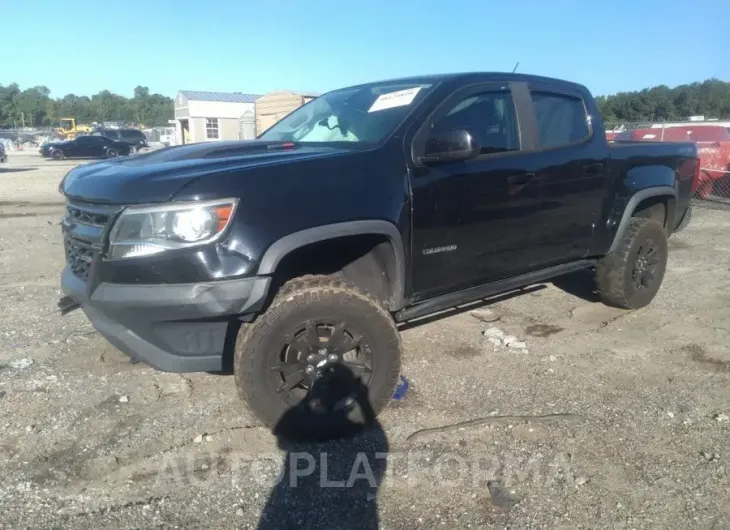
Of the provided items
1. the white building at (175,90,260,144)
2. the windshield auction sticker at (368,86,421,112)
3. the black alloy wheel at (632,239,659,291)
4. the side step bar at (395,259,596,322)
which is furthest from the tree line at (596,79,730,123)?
the windshield auction sticker at (368,86,421,112)

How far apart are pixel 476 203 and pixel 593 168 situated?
1.37 metres

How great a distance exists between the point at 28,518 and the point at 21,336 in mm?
2382

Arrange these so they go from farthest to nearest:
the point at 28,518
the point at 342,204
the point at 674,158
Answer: the point at 674,158 → the point at 342,204 → the point at 28,518

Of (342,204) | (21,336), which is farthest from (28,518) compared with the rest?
(21,336)

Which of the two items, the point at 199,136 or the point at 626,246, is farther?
the point at 199,136

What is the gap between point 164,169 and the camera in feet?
9.55

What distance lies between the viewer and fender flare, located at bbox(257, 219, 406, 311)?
2.79 m

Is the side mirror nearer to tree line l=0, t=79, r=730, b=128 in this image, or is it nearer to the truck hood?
the truck hood

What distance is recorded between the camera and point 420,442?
3.18 m

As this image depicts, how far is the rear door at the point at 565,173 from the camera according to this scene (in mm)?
4137

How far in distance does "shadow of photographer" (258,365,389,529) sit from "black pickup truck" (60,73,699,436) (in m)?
0.04

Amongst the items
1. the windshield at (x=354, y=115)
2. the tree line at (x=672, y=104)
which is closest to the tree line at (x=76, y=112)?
the tree line at (x=672, y=104)

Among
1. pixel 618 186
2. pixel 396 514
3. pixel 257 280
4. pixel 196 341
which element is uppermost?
pixel 618 186

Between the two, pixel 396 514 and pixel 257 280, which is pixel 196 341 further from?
pixel 396 514
